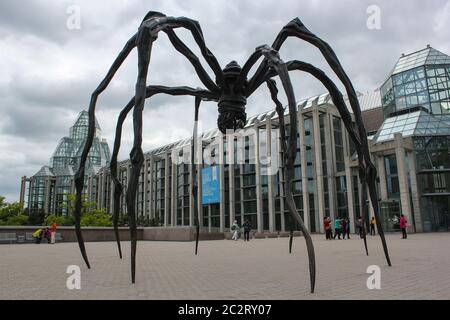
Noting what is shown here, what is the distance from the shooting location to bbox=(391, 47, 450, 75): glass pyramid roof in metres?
42.8

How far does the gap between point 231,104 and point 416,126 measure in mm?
38575

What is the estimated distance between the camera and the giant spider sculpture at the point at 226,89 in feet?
13.1

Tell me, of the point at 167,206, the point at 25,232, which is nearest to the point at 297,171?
the point at 167,206

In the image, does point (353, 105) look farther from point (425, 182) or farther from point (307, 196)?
point (307, 196)

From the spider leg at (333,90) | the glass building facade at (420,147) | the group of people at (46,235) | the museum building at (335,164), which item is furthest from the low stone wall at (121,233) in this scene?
the spider leg at (333,90)

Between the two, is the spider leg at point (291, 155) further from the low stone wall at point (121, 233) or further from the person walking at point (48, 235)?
the person walking at point (48, 235)

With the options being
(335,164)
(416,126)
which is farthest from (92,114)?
(335,164)

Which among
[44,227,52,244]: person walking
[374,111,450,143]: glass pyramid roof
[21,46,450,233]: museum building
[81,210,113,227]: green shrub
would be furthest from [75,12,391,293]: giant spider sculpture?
[81,210,113,227]: green shrub

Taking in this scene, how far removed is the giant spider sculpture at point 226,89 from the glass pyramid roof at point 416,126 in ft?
119

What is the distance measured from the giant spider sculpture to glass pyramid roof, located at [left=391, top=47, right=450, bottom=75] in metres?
43.8

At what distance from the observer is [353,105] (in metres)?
5.19

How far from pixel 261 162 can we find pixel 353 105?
5019cm

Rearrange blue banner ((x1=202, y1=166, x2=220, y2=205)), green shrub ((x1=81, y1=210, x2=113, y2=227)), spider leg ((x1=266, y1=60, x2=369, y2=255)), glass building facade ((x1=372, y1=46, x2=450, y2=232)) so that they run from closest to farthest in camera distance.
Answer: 1. spider leg ((x1=266, y1=60, x2=369, y2=255))
2. glass building facade ((x1=372, y1=46, x2=450, y2=232))
3. blue banner ((x1=202, y1=166, x2=220, y2=205))
4. green shrub ((x1=81, y1=210, x2=113, y2=227))

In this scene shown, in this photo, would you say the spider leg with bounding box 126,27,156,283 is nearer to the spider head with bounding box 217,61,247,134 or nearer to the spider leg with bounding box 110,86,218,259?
the spider leg with bounding box 110,86,218,259
